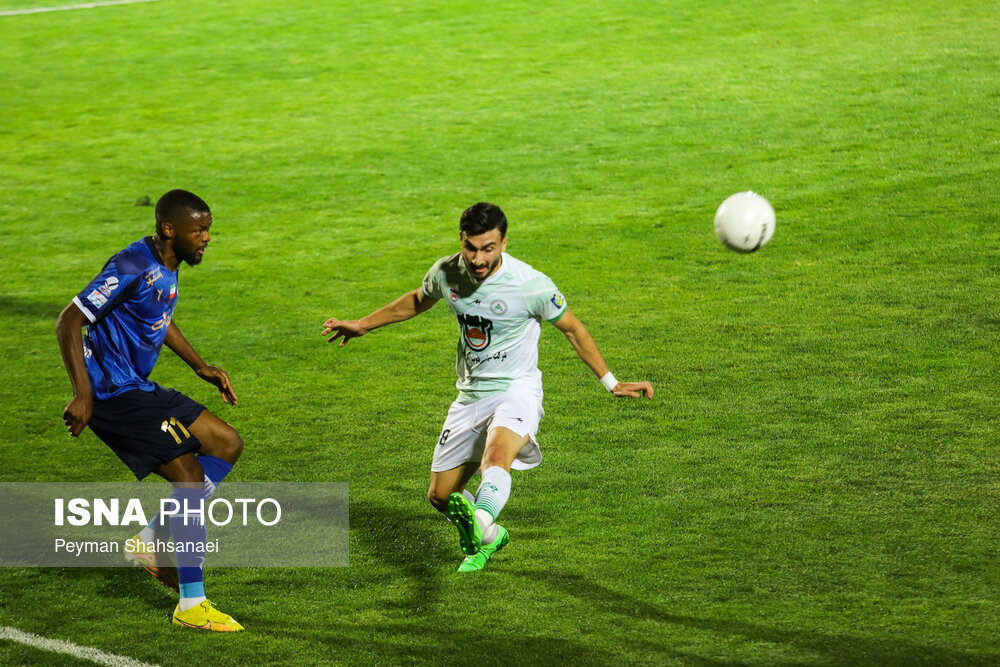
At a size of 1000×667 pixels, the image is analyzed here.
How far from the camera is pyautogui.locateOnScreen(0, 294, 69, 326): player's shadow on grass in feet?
44.1

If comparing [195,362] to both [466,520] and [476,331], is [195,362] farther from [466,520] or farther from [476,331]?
[466,520]

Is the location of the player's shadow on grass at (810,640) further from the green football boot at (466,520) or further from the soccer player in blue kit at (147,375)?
the soccer player in blue kit at (147,375)

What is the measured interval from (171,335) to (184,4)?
25609 millimetres

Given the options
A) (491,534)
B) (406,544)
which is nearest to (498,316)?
(491,534)

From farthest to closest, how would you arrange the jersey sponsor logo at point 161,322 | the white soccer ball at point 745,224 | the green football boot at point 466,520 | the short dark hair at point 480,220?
the white soccer ball at point 745,224, the jersey sponsor logo at point 161,322, the short dark hair at point 480,220, the green football boot at point 466,520

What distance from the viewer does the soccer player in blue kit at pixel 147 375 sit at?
5.88 m

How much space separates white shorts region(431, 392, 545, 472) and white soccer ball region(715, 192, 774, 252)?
3.15 meters

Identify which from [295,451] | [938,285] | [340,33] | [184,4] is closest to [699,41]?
[340,33]

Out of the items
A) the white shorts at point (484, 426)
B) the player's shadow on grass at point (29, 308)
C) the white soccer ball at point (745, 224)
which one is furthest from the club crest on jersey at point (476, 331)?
the player's shadow on grass at point (29, 308)

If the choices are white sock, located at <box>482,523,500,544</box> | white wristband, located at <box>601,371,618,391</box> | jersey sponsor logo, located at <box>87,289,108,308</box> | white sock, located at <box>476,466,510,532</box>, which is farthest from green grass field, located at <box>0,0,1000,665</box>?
jersey sponsor logo, located at <box>87,289,108,308</box>

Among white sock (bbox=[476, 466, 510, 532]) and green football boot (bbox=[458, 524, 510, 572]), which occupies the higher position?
white sock (bbox=[476, 466, 510, 532])

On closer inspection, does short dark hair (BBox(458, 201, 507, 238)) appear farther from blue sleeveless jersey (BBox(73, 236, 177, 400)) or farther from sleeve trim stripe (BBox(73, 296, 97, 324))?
sleeve trim stripe (BBox(73, 296, 97, 324))

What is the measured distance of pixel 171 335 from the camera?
6.52 meters

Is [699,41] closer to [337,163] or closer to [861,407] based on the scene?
[337,163]
